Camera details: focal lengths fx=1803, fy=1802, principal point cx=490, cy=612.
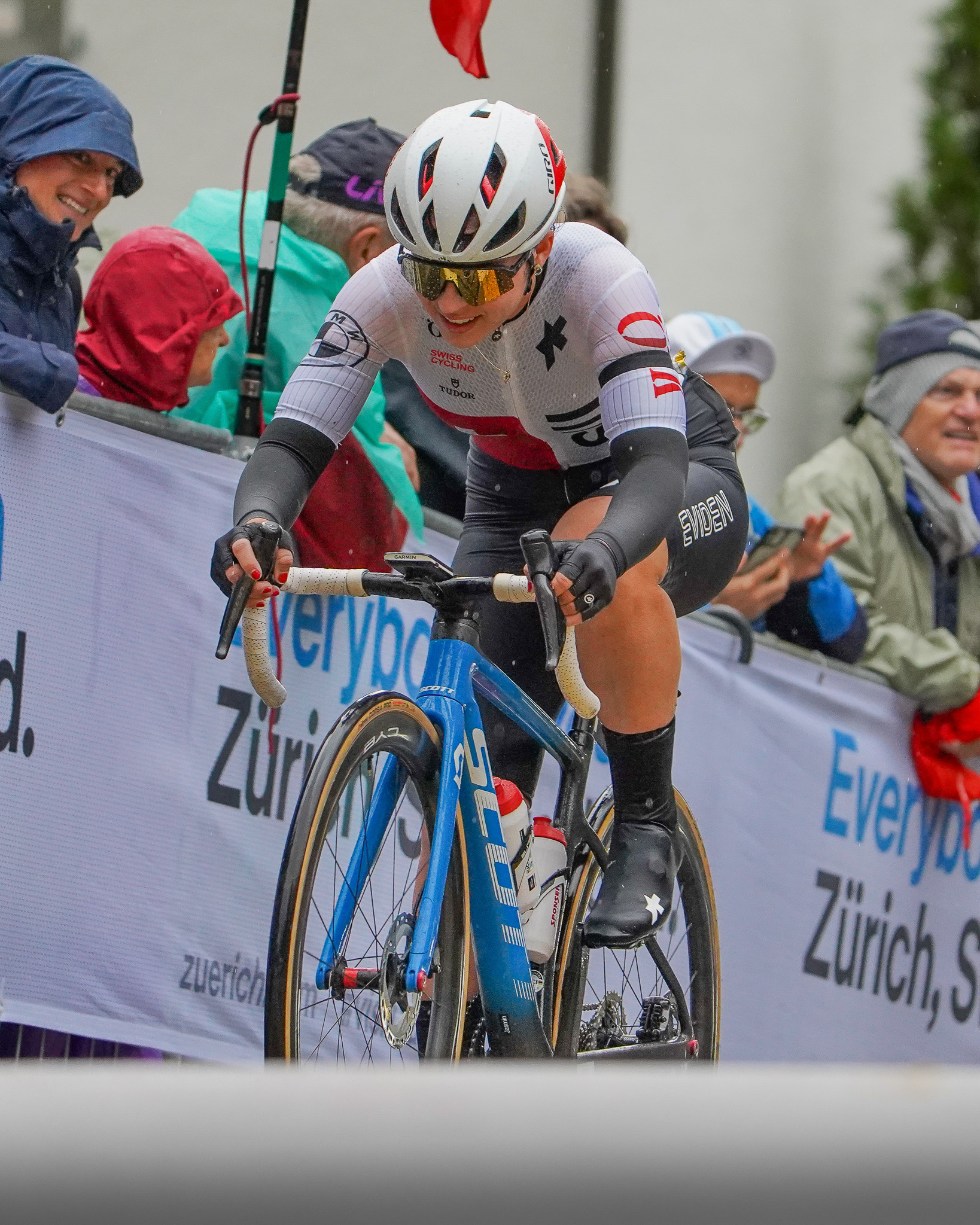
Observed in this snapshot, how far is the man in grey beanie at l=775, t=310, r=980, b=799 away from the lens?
626 centimetres

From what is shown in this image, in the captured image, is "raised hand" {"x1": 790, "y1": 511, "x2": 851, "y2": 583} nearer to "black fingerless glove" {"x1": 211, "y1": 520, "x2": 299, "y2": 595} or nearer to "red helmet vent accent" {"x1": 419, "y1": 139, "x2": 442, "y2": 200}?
"red helmet vent accent" {"x1": 419, "y1": 139, "x2": 442, "y2": 200}

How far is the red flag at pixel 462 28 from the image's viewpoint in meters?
4.84

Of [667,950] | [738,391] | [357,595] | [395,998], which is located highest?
[738,391]

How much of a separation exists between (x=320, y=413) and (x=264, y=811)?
115cm

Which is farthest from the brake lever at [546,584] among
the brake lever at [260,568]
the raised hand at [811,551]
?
the raised hand at [811,551]

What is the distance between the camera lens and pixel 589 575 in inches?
105

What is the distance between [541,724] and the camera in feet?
11.1

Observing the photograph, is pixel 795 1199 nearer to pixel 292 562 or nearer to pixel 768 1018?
pixel 292 562

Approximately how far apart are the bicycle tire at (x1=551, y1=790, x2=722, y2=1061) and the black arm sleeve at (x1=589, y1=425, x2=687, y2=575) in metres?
0.87

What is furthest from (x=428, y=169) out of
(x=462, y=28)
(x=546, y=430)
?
(x=462, y=28)

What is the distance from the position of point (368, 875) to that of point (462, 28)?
2.89m

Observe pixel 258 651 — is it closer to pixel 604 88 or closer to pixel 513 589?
pixel 513 589

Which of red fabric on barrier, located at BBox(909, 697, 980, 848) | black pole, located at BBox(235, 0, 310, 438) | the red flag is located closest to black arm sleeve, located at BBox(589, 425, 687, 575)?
black pole, located at BBox(235, 0, 310, 438)

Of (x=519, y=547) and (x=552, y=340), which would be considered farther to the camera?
(x=519, y=547)
